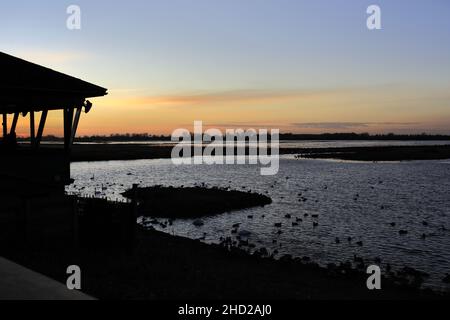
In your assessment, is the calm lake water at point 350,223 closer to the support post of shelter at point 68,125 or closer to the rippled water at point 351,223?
the rippled water at point 351,223

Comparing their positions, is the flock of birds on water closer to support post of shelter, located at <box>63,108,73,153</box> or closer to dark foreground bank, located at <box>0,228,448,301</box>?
dark foreground bank, located at <box>0,228,448,301</box>

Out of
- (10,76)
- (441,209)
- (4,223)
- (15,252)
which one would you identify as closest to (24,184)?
(4,223)

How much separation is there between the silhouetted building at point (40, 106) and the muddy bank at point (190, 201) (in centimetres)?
1499

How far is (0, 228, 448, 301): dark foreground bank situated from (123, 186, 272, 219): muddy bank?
43.9ft

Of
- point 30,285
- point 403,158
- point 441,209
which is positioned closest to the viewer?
point 30,285

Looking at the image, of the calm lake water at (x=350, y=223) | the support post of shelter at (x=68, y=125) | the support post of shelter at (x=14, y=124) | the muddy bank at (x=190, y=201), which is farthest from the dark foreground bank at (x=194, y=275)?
the muddy bank at (x=190, y=201)

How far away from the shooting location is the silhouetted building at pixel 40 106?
14062mm

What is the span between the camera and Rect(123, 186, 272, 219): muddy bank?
31.9m

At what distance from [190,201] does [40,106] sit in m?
19.6
